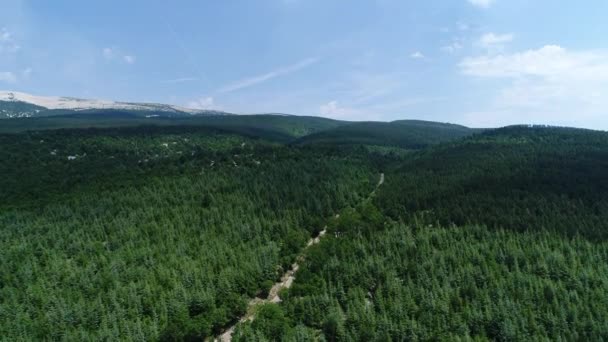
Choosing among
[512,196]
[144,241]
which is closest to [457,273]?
[512,196]

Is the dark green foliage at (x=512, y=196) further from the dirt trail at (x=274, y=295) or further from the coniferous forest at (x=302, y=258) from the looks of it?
the dirt trail at (x=274, y=295)

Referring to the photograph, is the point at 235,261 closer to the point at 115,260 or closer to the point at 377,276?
the point at 115,260

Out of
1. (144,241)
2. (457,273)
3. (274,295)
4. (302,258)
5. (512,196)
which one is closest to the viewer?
(457,273)

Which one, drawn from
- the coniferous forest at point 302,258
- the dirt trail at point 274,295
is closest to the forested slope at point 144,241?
the coniferous forest at point 302,258

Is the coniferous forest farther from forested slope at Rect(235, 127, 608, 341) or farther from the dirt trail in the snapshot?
the dirt trail

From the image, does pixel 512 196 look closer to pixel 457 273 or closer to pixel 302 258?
pixel 457 273

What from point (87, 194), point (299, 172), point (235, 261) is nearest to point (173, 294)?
point (235, 261)

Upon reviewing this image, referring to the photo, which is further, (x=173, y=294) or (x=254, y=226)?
(x=254, y=226)
